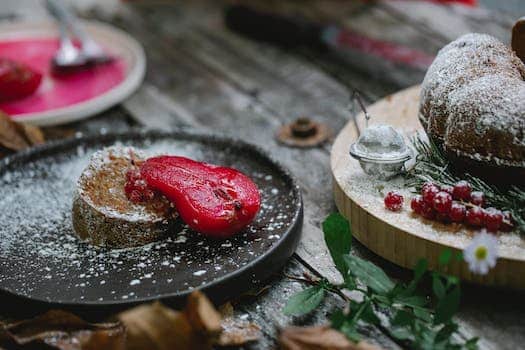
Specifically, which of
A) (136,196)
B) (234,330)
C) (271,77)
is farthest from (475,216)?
(271,77)

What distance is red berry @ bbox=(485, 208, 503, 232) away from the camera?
3.43 ft

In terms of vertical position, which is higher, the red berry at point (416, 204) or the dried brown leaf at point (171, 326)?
the red berry at point (416, 204)

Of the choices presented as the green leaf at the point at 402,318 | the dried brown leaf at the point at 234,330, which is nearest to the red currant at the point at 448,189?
the green leaf at the point at 402,318

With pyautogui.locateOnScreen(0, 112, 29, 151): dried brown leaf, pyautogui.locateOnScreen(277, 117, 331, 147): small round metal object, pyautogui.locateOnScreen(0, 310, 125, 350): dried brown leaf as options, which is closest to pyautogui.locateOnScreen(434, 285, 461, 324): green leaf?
pyautogui.locateOnScreen(0, 310, 125, 350): dried brown leaf

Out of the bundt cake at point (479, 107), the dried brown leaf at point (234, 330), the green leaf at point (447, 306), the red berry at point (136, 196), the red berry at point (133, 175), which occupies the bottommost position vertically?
the dried brown leaf at point (234, 330)

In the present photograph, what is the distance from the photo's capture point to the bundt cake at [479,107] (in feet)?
3.54

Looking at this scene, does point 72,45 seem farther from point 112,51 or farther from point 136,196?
point 136,196

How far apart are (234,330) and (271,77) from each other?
103cm

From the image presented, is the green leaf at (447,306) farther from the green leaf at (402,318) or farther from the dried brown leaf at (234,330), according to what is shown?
the dried brown leaf at (234,330)

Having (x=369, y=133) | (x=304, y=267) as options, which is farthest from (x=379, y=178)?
(x=304, y=267)

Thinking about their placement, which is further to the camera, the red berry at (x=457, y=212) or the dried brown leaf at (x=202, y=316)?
the red berry at (x=457, y=212)

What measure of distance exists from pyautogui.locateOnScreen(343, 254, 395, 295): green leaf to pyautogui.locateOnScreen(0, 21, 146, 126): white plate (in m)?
0.94

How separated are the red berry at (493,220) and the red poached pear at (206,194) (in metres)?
0.35

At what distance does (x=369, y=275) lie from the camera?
3.22 feet
